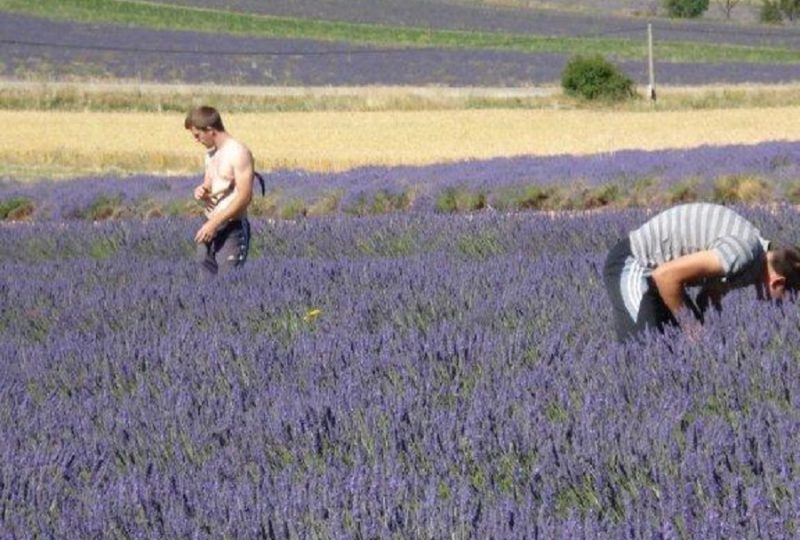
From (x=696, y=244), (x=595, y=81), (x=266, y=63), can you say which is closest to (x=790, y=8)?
(x=266, y=63)

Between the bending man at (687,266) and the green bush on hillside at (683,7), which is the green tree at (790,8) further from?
the bending man at (687,266)

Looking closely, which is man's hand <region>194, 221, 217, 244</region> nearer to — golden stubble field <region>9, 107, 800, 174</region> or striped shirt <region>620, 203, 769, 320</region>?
striped shirt <region>620, 203, 769, 320</region>

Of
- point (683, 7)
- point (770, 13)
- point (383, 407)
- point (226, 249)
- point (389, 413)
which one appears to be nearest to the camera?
point (389, 413)

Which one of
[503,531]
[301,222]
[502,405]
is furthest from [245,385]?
[301,222]

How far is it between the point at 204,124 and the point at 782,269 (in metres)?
3.83

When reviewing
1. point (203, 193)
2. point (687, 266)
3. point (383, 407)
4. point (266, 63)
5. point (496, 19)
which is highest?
point (687, 266)

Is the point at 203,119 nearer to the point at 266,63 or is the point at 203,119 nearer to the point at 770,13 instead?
the point at 266,63

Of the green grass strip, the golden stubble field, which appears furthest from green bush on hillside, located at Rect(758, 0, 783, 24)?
the golden stubble field

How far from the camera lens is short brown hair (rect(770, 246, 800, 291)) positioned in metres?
5.33

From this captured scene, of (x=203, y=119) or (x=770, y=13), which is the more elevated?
(x=203, y=119)

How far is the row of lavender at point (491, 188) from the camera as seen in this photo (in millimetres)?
17578

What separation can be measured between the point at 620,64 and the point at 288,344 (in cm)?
4595

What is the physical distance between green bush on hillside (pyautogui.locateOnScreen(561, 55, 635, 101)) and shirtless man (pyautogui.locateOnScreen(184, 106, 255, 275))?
3192 centimetres

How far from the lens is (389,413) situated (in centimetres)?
510
